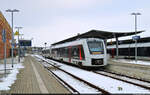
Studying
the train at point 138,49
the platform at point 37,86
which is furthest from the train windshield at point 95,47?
the train at point 138,49

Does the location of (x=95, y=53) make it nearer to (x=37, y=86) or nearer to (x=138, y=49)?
(x=37, y=86)

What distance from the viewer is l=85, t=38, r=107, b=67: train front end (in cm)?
1597

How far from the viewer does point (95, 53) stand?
1620 cm

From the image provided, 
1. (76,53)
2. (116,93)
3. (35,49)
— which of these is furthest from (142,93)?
(35,49)

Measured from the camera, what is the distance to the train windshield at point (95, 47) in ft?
53.5

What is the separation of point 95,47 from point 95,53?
0.69 meters

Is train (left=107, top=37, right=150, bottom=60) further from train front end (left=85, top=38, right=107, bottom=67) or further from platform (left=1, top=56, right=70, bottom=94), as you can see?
platform (left=1, top=56, right=70, bottom=94)

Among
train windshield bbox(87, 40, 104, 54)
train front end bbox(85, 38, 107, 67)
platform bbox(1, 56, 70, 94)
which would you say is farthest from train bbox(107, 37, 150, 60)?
platform bbox(1, 56, 70, 94)

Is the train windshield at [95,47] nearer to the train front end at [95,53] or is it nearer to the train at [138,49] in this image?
the train front end at [95,53]

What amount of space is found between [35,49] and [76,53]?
386 feet

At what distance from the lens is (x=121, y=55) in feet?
137

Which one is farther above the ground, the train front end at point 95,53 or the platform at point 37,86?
the train front end at point 95,53

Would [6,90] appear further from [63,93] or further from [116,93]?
[116,93]

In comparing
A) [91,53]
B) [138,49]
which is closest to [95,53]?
[91,53]
